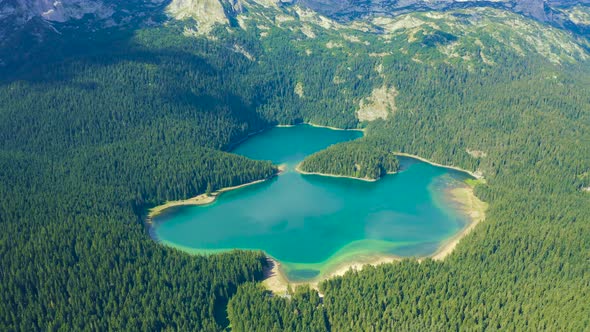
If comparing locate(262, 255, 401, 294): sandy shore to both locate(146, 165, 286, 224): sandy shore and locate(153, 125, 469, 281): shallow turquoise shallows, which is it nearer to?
locate(153, 125, 469, 281): shallow turquoise shallows

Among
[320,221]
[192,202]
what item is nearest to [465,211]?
[320,221]

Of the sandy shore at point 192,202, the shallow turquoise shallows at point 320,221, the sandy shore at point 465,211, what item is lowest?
the sandy shore at point 192,202

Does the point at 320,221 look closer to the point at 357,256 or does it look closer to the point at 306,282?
the point at 357,256

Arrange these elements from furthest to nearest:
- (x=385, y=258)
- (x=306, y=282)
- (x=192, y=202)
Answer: (x=192, y=202) < (x=385, y=258) < (x=306, y=282)

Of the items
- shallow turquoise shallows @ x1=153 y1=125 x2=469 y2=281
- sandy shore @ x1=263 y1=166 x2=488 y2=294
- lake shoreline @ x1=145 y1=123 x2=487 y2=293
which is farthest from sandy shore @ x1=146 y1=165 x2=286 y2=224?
sandy shore @ x1=263 y1=166 x2=488 y2=294

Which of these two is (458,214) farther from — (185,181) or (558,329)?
(185,181)

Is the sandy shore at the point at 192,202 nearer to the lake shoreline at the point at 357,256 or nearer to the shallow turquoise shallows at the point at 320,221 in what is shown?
the lake shoreline at the point at 357,256

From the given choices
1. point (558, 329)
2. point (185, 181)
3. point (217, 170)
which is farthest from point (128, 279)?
point (558, 329)

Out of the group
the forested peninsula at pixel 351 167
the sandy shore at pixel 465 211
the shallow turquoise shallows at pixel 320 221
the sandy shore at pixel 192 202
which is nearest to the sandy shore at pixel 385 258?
the sandy shore at pixel 465 211
